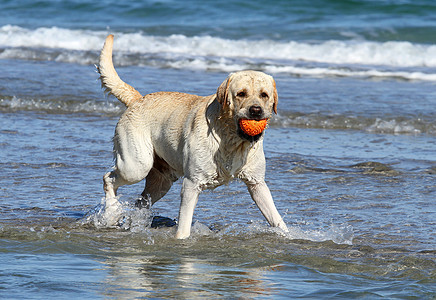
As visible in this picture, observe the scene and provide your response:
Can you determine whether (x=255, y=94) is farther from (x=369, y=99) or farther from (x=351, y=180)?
(x=369, y=99)

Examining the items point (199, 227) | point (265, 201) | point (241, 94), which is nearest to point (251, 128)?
point (241, 94)

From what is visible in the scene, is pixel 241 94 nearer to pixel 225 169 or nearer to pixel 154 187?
pixel 225 169

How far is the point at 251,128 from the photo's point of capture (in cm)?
513

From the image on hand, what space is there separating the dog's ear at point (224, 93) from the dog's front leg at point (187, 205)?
2.23 ft

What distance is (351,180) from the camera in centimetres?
774

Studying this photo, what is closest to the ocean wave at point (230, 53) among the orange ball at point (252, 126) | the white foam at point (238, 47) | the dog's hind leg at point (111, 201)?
the white foam at point (238, 47)

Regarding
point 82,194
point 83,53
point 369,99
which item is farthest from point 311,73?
point 82,194

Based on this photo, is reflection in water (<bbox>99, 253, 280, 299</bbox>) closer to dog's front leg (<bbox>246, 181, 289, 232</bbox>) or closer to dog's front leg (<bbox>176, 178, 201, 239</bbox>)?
dog's front leg (<bbox>176, 178, 201, 239</bbox>)

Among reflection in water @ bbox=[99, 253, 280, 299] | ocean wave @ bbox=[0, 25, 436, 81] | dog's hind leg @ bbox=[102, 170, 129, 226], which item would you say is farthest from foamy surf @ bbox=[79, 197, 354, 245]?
ocean wave @ bbox=[0, 25, 436, 81]

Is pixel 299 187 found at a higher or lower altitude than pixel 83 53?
lower

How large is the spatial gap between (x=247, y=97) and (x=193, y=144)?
602 mm

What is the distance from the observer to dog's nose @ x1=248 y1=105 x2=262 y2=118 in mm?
5031

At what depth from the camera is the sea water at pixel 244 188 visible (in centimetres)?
460

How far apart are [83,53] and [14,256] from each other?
45.5ft
